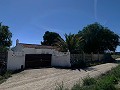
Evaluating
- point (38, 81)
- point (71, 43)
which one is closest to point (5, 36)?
point (71, 43)

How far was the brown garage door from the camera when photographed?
23189mm

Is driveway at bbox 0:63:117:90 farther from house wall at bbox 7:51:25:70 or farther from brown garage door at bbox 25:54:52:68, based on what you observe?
brown garage door at bbox 25:54:52:68

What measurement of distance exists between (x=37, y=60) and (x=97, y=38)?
2562 cm

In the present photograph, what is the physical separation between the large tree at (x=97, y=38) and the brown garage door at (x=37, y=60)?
22.6 metres

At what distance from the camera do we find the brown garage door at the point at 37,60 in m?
23.2

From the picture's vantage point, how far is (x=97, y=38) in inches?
1845

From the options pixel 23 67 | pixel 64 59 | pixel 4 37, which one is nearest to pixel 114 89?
pixel 23 67

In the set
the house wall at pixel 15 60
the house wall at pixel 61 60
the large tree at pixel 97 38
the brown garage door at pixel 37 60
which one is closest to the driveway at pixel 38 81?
the house wall at pixel 15 60

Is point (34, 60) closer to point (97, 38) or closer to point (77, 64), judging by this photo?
point (77, 64)

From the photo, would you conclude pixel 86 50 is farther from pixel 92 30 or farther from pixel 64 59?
pixel 64 59

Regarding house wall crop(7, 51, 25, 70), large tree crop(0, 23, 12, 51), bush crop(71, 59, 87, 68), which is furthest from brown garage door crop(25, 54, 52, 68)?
large tree crop(0, 23, 12, 51)

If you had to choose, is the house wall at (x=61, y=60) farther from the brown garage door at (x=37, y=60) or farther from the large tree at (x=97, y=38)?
the large tree at (x=97, y=38)

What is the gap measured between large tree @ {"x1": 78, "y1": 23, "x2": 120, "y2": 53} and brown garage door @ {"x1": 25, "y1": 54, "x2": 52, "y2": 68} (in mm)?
22602

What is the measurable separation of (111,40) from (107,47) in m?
2.09
